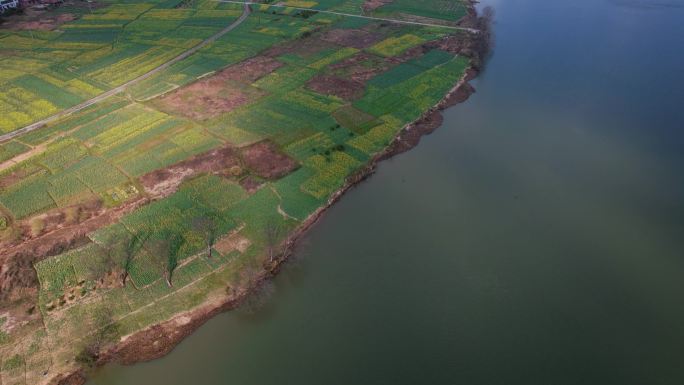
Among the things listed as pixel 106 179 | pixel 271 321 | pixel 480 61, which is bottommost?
pixel 271 321

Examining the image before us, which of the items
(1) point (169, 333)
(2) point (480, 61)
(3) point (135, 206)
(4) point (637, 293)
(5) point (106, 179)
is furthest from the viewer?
(2) point (480, 61)

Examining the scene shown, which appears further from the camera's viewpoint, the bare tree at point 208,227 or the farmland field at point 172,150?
the bare tree at point 208,227

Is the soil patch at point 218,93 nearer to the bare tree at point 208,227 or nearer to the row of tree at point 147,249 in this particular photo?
the bare tree at point 208,227

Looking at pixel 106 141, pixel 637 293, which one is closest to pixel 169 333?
pixel 106 141

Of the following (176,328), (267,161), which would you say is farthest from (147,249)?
(267,161)

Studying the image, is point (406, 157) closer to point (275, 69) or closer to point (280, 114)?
point (280, 114)

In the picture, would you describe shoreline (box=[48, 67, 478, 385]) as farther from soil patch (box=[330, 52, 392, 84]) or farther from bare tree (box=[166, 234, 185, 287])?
soil patch (box=[330, 52, 392, 84])

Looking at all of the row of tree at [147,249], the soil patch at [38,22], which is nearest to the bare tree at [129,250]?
the row of tree at [147,249]
